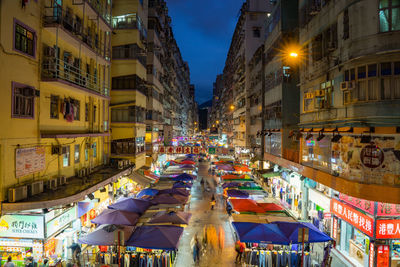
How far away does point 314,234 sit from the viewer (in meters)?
13.5

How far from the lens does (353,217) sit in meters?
14.0

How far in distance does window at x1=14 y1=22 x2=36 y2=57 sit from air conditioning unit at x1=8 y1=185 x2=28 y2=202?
604 centimetres

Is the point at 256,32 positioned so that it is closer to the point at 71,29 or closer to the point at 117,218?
the point at 71,29

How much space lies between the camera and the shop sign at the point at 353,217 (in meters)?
12.7

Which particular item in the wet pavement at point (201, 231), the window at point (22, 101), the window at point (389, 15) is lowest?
the wet pavement at point (201, 231)

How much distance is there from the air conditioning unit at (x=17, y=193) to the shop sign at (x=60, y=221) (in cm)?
209

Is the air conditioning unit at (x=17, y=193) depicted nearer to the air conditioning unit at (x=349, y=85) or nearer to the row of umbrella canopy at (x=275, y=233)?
the row of umbrella canopy at (x=275, y=233)

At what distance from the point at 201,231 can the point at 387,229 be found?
38.1 ft

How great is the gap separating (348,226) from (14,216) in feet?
56.4

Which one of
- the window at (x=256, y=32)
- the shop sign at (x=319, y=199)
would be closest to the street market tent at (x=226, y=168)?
the shop sign at (x=319, y=199)

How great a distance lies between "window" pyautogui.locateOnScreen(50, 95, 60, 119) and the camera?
48.1 feet

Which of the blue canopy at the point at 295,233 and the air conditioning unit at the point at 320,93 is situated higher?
the air conditioning unit at the point at 320,93

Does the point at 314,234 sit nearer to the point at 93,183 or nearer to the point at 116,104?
the point at 93,183

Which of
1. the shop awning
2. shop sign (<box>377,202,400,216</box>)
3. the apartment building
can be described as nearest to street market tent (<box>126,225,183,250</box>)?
the shop awning
